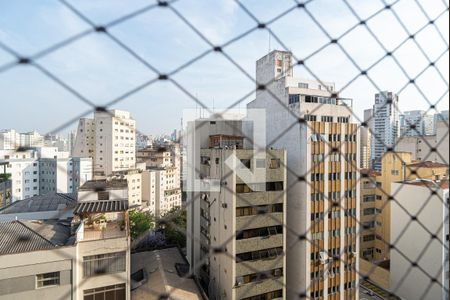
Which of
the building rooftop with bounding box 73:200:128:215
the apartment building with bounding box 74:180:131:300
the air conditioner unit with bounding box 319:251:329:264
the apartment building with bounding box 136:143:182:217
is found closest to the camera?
the apartment building with bounding box 74:180:131:300

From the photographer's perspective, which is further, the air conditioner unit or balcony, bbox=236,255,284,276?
the air conditioner unit

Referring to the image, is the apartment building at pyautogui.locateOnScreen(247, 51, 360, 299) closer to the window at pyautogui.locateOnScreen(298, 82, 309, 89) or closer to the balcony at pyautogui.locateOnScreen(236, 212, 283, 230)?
the window at pyautogui.locateOnScreen(298, 82, 309, 89)

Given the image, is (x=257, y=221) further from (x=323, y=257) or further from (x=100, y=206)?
(x=100, y=206)

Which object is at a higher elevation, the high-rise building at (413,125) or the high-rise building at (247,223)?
the high-rise building at (413,125)

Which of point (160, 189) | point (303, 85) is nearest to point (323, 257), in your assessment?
point (303, 85)

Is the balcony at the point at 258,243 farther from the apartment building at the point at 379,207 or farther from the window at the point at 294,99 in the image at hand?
the apartment building at the point at 379,207

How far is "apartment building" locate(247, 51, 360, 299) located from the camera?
13.2 feet

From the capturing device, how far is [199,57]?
0.54 metres

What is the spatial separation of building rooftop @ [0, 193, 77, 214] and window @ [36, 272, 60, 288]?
1.55 meters

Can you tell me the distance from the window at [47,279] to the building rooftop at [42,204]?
155 centimetres

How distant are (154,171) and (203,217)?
13.7ft

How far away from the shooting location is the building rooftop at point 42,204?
12.5 feet

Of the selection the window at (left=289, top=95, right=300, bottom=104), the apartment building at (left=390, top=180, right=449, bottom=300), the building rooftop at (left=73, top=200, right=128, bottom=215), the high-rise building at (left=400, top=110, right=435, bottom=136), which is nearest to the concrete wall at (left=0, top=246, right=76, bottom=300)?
the building rooftop at (left=73, top=200, right=128, bottom=215)

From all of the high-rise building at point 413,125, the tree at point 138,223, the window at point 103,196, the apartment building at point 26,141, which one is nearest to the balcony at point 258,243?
the window at point 103,196
